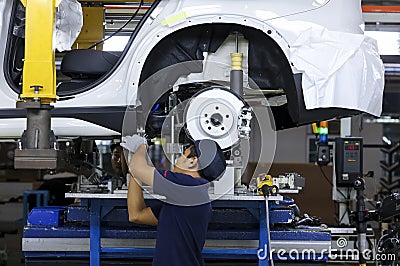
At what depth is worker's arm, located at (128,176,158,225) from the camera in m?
3.64

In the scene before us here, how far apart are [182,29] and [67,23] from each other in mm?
713

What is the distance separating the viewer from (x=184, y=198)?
11.0ft

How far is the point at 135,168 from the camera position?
345cm

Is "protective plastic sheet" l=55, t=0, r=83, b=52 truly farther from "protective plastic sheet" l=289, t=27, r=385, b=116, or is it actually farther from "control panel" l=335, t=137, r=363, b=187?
"control panel" l=335, t=137, r=363, b=187

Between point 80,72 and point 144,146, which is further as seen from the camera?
point 80,72

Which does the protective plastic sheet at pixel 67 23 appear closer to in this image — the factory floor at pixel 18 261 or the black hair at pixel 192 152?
the black hair at pixel 192 152

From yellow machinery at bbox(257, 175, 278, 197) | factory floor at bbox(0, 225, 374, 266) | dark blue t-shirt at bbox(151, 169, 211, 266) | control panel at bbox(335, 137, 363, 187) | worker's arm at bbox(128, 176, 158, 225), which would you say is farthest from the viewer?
control panel at bbox(335, 137, 363, 187)

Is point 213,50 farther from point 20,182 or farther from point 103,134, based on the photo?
point 20,182

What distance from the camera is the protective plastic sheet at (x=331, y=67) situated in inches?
144

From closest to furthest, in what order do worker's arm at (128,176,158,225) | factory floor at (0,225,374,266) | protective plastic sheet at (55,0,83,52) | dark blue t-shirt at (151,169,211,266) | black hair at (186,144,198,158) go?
1. dark blue t-shirt at (151,169,211,266)
2. black hair at (186,144,198,158)
3. worker's arm at (128,176,158,225)
4. protective plastic sheet at (55,0,83,52)
5. factory floor at (0,225,374,266)

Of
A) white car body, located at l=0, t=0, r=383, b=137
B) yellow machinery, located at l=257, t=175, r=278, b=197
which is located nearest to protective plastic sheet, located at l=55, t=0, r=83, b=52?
white car body, located at l=0, t=0, r=383, b=137

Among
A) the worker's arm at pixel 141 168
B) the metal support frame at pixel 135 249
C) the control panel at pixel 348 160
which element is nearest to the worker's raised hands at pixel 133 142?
the worker's arm at pixel 141 168

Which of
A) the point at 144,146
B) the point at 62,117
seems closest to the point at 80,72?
the point at 62,117

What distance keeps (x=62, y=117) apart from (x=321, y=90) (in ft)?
4.82
